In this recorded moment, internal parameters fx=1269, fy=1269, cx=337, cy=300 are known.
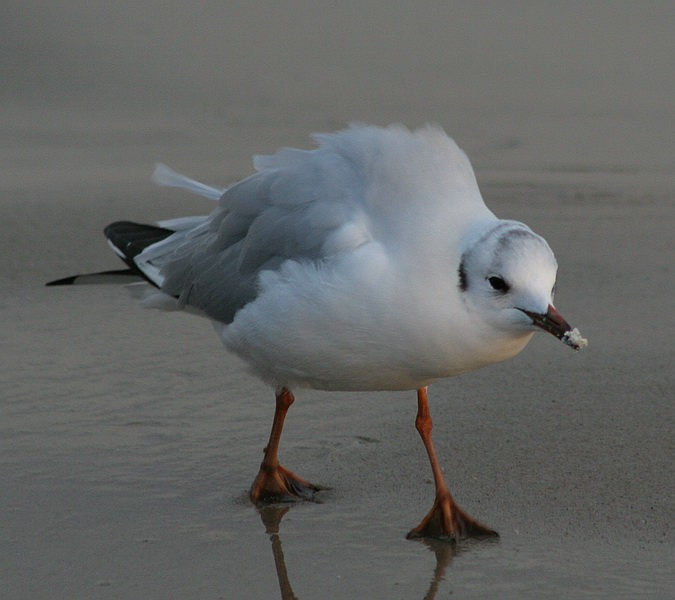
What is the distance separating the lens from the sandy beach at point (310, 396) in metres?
A: 3.83

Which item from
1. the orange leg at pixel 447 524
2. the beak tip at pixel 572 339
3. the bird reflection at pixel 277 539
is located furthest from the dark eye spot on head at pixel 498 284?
the bird reflection at pixel 277 539

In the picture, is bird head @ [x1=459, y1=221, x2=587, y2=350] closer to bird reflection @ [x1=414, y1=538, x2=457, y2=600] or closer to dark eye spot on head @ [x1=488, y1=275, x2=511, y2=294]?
dark eye spot on head @ [x1=488, y1=275, x2=511, y2=294]

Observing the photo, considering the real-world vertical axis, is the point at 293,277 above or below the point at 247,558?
above

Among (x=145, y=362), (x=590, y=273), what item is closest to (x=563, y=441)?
(x=145, y=362)

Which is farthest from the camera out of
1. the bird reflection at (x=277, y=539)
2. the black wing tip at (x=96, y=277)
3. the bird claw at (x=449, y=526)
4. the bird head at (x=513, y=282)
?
the black wing tip at (x=96, y=277)

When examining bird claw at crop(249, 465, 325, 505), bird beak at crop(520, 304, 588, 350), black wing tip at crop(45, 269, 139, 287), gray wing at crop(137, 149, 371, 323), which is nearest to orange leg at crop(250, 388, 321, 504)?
bird claw at crop(249, 465, 325, 505)

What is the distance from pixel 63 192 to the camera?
8602mm

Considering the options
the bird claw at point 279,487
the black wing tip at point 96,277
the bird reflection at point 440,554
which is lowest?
the bird claw at point 279,487

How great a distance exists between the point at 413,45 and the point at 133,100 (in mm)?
3149

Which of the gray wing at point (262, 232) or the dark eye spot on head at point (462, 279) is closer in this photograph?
the dark eye spot on head at point (462, 279)

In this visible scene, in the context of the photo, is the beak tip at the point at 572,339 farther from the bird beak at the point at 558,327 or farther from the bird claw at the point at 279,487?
the bird claw at the point at 279,487

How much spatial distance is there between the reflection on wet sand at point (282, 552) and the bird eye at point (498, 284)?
0.84 meters

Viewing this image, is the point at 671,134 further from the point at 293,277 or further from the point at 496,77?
the point at 293,277

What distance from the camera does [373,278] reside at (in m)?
3.97
